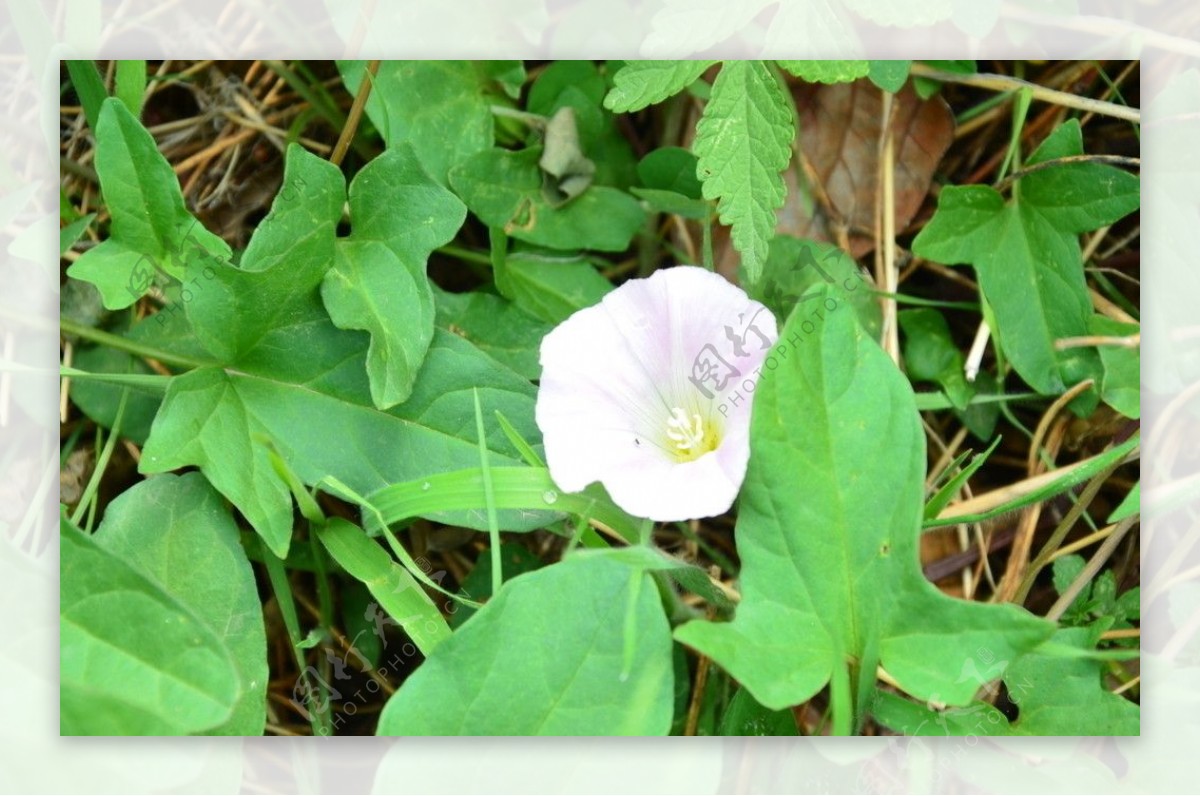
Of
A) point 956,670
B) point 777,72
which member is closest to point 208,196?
point 777,72

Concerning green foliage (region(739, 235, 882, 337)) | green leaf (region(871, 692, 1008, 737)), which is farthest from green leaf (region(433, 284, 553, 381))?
green leaf (region(871, 692, 1008, 737))

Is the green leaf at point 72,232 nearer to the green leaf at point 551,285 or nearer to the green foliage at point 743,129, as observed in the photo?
the green leaf at point 551,285

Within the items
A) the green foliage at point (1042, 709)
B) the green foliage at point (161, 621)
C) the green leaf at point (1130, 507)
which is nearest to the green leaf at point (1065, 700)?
the green foliage at point (1042, 709)

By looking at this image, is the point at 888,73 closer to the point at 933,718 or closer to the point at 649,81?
the point at 649,81

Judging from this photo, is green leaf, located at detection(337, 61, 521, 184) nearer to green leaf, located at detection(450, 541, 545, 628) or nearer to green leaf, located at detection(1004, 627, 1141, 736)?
green leaf, located at detection(450, 541, 545, 628)

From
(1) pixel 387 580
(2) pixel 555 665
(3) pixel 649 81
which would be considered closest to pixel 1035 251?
(3) pixel 649 81

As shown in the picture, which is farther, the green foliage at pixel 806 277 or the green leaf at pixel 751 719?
the green foliage at pixel 806 277
